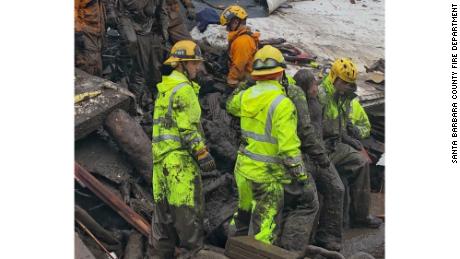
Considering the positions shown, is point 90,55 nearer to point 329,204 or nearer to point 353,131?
point 353,131

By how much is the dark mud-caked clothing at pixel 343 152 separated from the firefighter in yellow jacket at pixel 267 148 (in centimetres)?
102

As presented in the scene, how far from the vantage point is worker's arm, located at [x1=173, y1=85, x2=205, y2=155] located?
19.7 ft

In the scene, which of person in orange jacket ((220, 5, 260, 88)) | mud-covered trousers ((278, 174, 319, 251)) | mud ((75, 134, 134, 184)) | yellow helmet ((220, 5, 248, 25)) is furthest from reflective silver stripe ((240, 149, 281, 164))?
yellow helmet ((220, 5, 248, 25))

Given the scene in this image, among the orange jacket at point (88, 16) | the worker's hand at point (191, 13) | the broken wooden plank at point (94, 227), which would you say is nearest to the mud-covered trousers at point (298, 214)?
the broken wooden plank at point (94, 227)

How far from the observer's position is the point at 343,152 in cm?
717

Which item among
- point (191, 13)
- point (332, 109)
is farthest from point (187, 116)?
point (191, 13)

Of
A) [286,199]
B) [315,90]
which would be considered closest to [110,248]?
[286,199]

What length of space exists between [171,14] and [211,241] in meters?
3.62

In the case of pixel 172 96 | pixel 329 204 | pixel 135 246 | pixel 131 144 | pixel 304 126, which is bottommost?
pixel 135 246

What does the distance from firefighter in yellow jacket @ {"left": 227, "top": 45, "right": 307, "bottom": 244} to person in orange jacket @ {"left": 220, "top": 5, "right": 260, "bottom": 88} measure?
2.35 m

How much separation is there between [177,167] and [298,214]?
107cm

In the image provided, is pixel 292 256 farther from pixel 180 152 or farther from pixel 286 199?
pixel 180 152

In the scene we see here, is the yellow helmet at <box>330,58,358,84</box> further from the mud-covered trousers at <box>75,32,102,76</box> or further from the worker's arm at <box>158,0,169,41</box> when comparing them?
the worker's arm at <box>158,0,169,41</box>

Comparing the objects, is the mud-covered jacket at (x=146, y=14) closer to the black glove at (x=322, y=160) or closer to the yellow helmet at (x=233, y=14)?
the yellow helmet at (x=233, y=14)
